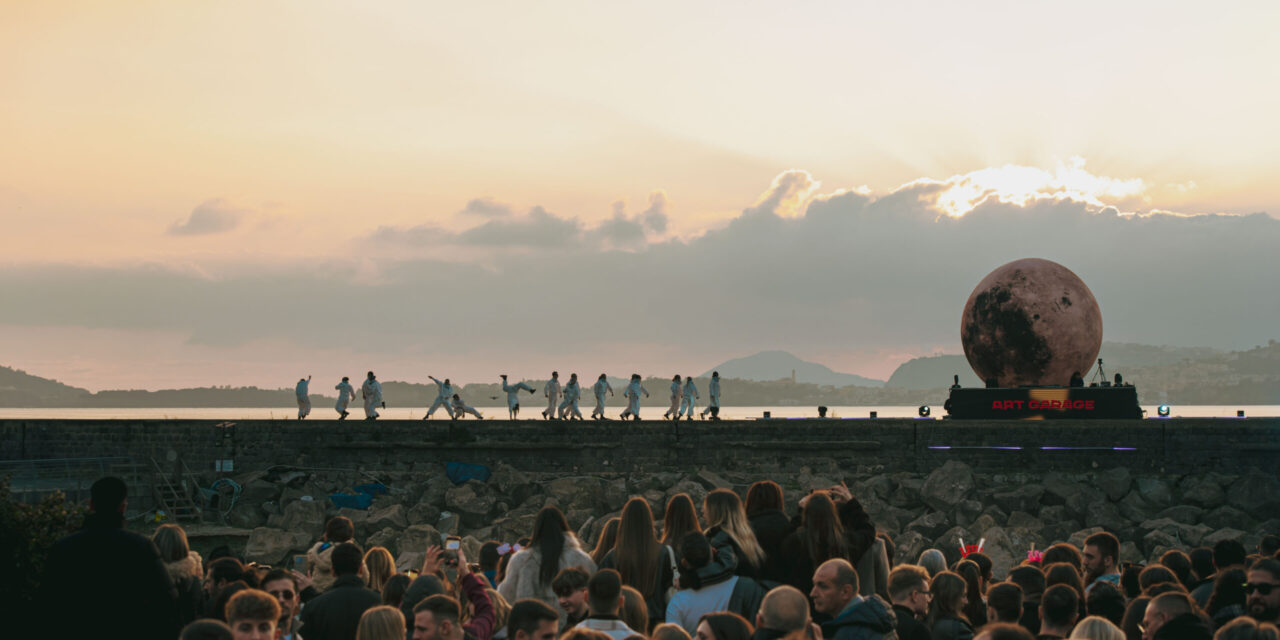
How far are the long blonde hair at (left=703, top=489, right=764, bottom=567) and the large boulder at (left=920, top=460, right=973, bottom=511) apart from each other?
15.6 metres

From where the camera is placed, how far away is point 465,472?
25.5 m

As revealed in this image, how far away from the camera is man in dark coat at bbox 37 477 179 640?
6.83m

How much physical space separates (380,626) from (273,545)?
16.5m

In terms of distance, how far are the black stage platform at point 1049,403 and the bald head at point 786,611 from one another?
824 inches

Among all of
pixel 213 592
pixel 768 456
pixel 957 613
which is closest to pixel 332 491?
pixel 768 456

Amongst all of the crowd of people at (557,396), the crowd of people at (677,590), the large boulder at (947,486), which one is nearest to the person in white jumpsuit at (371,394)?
the crowd of people at (557,396)

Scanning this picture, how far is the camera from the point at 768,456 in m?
25.4

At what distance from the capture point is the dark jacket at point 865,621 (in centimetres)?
629

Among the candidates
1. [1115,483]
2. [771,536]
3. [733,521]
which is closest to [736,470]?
[1115,483]

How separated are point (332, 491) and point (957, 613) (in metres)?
20.1

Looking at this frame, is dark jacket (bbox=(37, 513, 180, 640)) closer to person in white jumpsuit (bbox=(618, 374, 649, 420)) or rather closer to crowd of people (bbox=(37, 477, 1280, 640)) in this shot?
crowd of people (bbox=(37, 477, 1280, 640))

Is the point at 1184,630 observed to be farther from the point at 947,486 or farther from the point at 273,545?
the point at 273,545

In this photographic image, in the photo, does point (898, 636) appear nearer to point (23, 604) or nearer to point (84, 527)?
point (84, 527)

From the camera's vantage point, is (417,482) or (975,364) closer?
(417,482)
